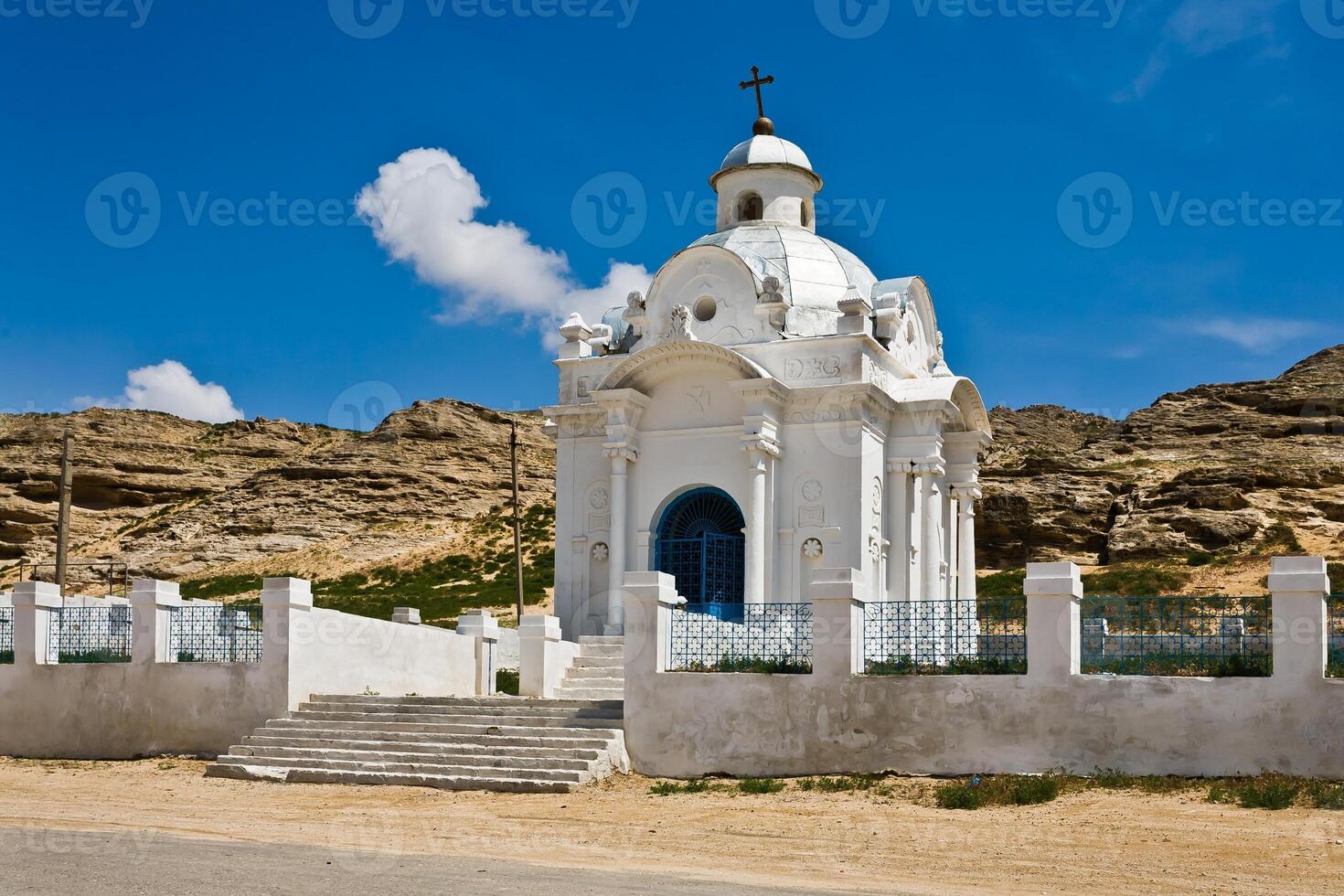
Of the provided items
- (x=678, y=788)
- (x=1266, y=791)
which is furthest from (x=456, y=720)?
(x=1266, y=791)

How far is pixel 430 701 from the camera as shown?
1773 cm

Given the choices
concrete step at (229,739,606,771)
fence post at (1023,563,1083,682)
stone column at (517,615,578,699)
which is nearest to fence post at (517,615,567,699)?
stone column at (517,615,578,699)

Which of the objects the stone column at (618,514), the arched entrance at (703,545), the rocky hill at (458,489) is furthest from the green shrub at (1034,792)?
the rocky hill at (458,489)

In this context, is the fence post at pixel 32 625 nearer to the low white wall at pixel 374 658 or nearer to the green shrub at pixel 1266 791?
the low white wall at pixel 374 658

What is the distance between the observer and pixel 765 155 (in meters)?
26.2

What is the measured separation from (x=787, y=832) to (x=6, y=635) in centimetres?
1188

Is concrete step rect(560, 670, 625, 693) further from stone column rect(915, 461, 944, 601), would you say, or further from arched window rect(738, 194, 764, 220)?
arched window rect(738, 194, 764, 220)

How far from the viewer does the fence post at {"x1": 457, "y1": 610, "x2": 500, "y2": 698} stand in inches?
850

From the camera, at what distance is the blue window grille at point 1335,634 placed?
1391 centimetres

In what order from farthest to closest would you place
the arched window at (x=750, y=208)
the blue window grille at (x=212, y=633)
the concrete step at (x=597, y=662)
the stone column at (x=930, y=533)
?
the arched window at (x=750, y=208)
the stone column at (x=930, y=533)
the concrete step at (x=597, y=662)
the blue window grille at (x=212, y=633)

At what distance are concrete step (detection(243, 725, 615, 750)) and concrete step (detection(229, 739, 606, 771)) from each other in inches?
2.8

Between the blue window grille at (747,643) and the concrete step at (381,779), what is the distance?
2.09m

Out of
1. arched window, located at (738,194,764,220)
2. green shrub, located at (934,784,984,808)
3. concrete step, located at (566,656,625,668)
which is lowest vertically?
green shrub, located at (934,784,984,808)

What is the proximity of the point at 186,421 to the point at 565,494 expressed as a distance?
57.8 m
